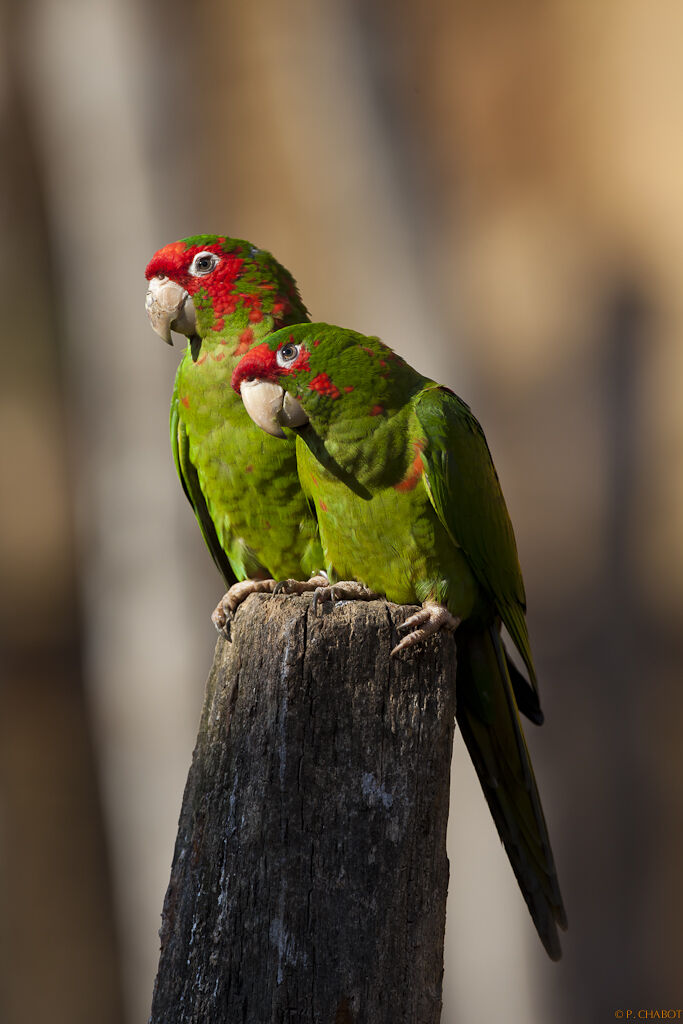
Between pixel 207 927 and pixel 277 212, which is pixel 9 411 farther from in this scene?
pixel 207 927

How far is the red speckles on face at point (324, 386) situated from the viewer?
2.27m

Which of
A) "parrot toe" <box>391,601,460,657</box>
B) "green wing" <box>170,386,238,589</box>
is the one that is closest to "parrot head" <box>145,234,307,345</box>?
"green wing" <box>170,386,238,589</box>

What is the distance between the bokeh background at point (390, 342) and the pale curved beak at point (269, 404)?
2669 mm

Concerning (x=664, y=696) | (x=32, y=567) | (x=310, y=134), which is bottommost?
(x=664, y=696)

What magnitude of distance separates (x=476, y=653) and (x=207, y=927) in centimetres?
104

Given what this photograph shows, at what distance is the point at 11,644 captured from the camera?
5566 mm

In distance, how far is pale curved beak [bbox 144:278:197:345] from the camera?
2600 mm

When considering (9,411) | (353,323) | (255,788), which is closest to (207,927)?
(255,788)

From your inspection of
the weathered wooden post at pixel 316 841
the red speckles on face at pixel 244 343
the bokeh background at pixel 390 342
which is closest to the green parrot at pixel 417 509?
the red speckles on face at pixel 244 343

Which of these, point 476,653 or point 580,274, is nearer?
point 476,653

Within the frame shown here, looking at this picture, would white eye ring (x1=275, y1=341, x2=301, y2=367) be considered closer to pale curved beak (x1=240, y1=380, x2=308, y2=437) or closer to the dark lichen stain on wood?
pale curved beak (x1=240, y1=380, x2=308, y2=437)

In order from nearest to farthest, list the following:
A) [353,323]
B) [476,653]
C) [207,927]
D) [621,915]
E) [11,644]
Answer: [207,927]
[476,653]
[621,915]
[353,323]
[11,644]

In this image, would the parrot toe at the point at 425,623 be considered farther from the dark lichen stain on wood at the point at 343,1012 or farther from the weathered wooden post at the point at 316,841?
the dark lichen stain on wood at the point at 343,1012
